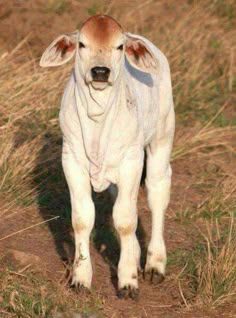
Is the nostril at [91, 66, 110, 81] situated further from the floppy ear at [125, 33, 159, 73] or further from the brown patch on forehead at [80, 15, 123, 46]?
the floppy ear at [125, 33, 159, 73]

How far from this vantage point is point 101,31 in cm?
639

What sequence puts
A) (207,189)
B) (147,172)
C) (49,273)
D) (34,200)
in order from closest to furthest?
1. (49,273)
2. (147,172)
3. (34,200)
4. (207,189)

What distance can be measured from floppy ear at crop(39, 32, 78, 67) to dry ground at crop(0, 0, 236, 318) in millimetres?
1091

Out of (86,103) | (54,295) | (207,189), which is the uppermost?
(86,103)

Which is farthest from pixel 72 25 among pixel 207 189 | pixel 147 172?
pixel 147 172

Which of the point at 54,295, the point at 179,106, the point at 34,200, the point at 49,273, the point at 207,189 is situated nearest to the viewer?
the point at 54,295

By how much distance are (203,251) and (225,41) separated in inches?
199

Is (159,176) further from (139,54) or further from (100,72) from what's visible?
(100,72)

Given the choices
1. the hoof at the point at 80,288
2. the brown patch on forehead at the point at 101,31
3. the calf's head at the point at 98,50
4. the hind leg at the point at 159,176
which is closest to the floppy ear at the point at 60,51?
the calf's head at the point at 98,50

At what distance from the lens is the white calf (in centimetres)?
643

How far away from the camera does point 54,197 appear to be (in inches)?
330

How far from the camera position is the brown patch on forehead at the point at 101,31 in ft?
21.0

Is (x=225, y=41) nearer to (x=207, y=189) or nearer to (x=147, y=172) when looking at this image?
(x=207, y=189)

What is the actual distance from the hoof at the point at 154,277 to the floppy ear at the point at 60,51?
1.45 m
